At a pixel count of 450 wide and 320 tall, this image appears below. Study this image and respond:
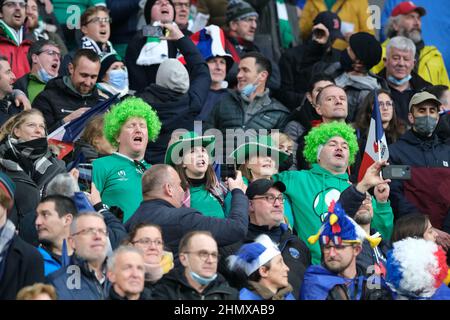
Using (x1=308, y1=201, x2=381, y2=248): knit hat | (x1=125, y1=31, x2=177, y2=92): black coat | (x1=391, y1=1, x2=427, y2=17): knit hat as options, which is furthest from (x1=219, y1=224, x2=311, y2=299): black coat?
(x1=391, y1=1, x2=427, y2=17): knit hat

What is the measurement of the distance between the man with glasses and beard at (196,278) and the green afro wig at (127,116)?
2.40 metres

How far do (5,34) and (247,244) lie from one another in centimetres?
502

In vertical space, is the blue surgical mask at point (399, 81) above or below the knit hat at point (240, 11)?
below

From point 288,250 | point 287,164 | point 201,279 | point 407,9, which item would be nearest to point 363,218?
point 288,250

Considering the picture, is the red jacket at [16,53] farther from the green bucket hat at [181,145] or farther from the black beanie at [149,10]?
the green bucket hat at [181,145]

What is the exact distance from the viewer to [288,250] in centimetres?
1166

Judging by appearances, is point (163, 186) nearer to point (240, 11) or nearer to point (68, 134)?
point (68, 134)

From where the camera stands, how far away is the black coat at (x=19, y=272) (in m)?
9.88

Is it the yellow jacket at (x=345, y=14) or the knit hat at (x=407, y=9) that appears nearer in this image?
the knit hat at (x=407, y=9)

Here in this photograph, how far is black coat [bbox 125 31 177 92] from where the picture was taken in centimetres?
1512

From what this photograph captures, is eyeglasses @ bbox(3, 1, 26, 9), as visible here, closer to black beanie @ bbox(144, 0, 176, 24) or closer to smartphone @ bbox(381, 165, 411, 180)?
black beanie @ bbox(144, 0, 176, 24)

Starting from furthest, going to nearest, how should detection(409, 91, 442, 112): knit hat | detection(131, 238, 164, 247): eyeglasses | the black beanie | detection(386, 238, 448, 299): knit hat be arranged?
1. the black beanie
2. detection(409, 91, 442, 112): knit hat
3. detection(386, 238, 448, 299): knit hat
4. detection(131, 238, 164, 247): eyeglasses

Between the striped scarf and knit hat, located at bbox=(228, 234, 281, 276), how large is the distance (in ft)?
23.2

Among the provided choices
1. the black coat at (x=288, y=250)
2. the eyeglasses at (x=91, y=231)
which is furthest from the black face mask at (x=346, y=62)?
the eyeglasses at (x=91, y=231)
